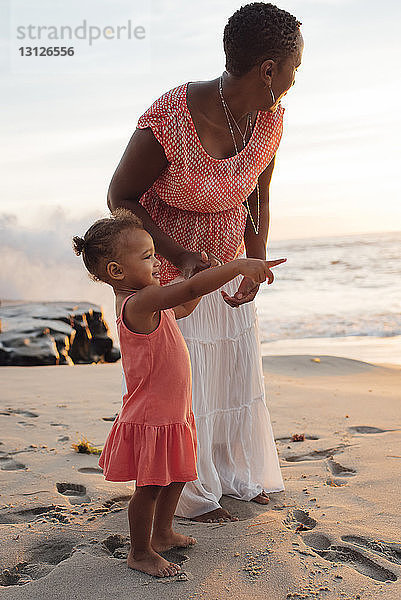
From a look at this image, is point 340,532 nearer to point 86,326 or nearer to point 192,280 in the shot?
point 192,280

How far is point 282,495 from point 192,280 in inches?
57.1

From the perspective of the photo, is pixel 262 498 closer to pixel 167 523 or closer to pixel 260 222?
pixel 167 523

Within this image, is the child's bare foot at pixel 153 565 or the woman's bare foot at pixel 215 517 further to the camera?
the woman's bare foot at pixel 215 517

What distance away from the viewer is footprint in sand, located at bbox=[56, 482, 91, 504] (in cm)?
309

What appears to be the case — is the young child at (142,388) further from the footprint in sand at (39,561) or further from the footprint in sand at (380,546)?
the footprint in sand at (380,546)

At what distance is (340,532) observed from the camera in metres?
2.66

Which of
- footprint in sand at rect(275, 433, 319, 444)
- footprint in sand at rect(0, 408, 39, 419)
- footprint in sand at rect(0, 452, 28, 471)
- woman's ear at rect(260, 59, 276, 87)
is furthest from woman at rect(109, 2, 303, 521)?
footprint in sand at rect(0, 408, 39, 419)

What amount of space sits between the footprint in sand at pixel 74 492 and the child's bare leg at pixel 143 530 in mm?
715

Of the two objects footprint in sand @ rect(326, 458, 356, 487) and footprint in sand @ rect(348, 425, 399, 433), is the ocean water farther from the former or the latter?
footprint in sand @ rect(326, 458, 356, 487)

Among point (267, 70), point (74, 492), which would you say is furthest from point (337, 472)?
point (267, 70)

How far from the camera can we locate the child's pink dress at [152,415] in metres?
2.42

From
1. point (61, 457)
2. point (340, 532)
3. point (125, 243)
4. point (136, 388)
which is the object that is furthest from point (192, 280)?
point (61, 457)

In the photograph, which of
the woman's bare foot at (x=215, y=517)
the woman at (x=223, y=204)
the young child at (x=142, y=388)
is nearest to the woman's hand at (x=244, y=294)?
the woman at (x=223, y=204)

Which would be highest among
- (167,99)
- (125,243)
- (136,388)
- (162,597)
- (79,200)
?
(79,200)
